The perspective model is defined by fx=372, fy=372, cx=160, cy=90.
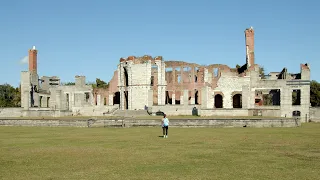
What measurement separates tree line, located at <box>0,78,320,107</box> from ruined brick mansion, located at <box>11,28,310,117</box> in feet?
39.3

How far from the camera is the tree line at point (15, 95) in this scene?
66125 millimetres

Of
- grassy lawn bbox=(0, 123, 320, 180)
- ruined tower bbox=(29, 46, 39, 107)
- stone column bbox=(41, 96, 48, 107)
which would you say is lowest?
grassy lawn bbox=(0, 123, 320, 180)

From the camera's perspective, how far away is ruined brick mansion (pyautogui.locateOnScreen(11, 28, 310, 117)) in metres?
41.9

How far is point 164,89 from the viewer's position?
48.7 m

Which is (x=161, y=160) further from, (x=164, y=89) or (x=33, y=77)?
(x=33, y=77)

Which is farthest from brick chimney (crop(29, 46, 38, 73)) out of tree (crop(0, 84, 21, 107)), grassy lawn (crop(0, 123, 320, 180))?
grassy lawn (crop(0, 123, 320, 180))

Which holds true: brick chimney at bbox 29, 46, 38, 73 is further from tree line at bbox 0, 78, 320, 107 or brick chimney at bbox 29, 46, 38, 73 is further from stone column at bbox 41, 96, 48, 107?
tree line at bbox 0, 78, 320, 107

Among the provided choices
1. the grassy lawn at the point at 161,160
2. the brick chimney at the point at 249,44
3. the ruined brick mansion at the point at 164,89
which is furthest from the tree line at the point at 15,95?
the grassy lawn at the point at 161,160

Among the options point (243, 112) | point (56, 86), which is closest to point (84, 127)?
point (243, 112)

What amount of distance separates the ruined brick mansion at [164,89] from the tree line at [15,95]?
12.0m

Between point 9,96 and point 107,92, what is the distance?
29.2 m

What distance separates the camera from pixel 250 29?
49656mm

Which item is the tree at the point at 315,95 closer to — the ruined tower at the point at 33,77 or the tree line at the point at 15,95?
the tree line at the point at 15,95

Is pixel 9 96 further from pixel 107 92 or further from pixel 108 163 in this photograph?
pixel 108 163
